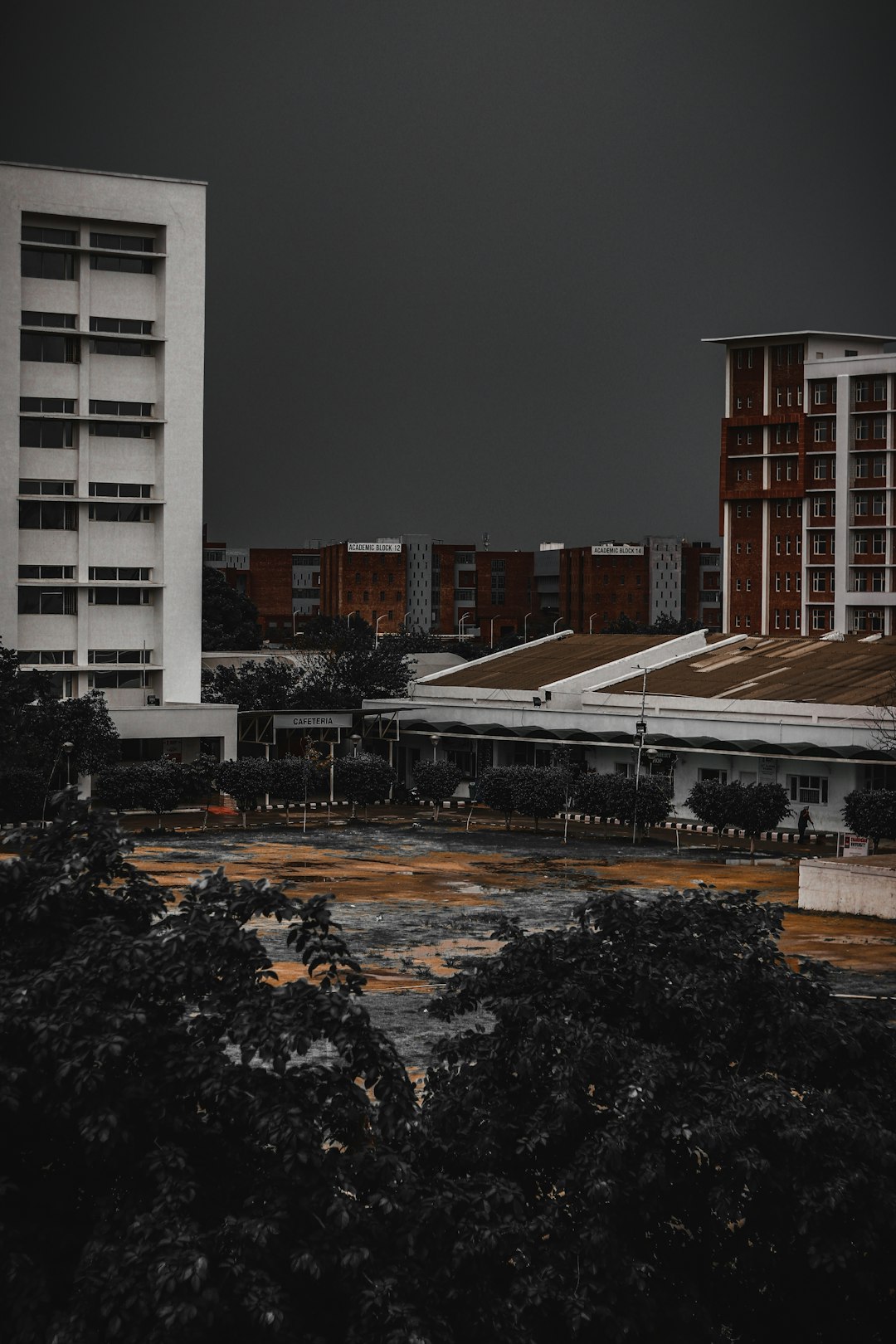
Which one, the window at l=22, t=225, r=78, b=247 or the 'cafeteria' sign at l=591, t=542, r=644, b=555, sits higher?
the window at l=22, t=225, r=78, b=247

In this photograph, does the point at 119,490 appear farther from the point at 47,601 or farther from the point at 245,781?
the point at 245,781

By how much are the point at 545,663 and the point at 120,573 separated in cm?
2093

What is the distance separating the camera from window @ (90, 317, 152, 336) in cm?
6894

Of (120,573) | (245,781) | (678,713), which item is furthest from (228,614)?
(678,713)

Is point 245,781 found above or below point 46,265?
below

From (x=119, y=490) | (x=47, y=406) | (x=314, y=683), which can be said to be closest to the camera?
(x=47, y=406)

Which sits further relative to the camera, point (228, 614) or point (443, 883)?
point (228, 614)

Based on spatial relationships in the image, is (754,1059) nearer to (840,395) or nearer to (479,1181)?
(479,1181)

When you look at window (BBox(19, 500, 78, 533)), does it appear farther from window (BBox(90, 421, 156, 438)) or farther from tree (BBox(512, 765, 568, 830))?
Result: tree (BBox(512, 765, 568, 830))

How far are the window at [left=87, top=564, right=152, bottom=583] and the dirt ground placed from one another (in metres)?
17.9

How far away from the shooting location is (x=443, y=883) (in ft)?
148

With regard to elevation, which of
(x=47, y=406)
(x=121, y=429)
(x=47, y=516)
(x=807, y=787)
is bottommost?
(x=807, y=787)

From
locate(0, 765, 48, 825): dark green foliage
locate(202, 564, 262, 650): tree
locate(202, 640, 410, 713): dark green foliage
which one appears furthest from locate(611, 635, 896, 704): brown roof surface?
locate(202, 564, 262, 650): tree

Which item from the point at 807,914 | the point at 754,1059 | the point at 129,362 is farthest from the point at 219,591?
the point at 754,1059
